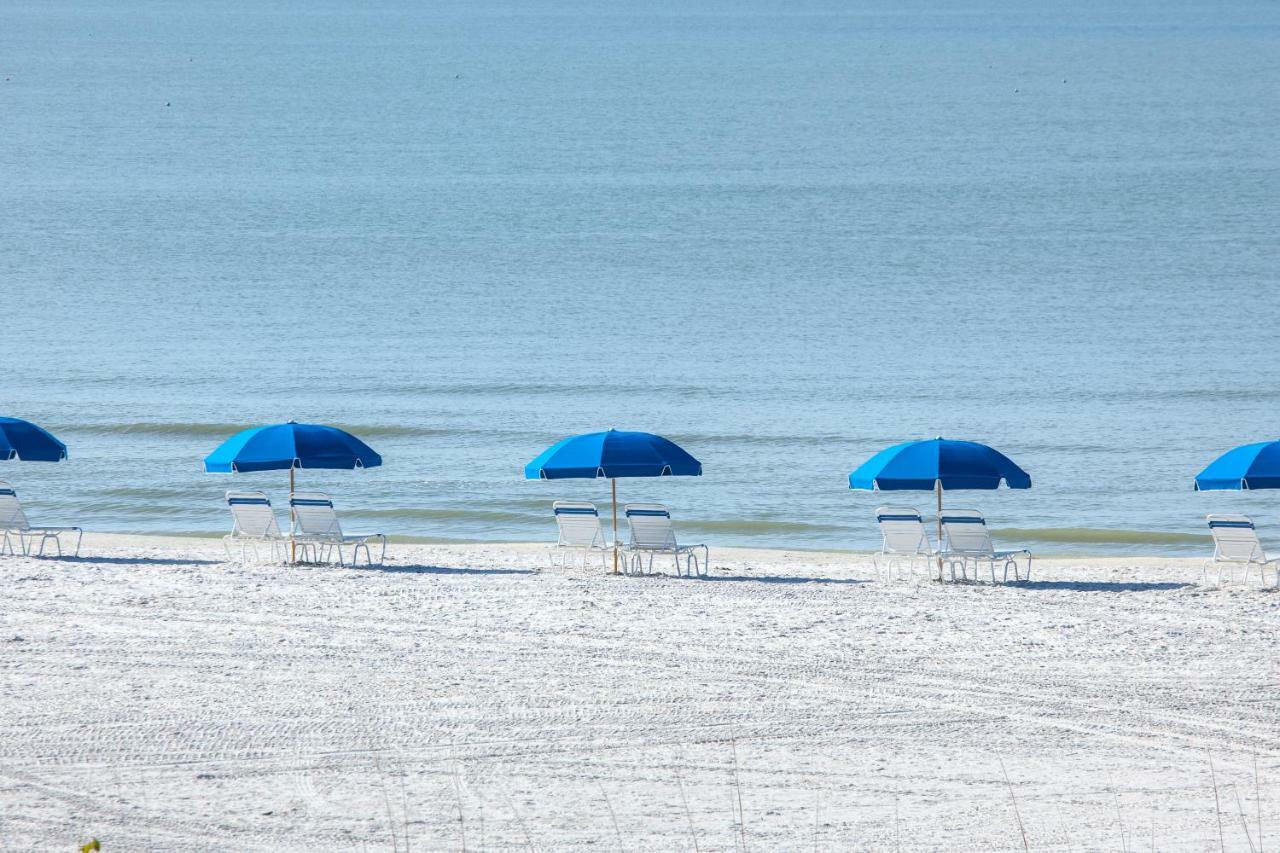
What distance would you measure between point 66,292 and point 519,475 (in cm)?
2233

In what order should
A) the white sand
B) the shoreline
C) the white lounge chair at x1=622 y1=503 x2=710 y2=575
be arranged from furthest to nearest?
the shoreline < the white lounge chair at x1=622 y1=503 x2=710 y2=575 < the white sand

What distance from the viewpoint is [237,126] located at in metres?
81.1

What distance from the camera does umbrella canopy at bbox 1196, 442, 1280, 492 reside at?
1388 cm

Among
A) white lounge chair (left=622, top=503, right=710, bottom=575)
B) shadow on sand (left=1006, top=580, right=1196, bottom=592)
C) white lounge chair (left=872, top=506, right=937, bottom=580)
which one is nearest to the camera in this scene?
shadow on sand (left=1006, top=580, right=1196, bottom=592)

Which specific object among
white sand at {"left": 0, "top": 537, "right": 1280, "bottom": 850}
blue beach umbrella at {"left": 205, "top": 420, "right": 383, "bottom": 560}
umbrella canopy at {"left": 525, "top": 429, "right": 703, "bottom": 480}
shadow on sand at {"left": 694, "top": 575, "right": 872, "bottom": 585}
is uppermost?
blue beach umbrella at {"left": 205, "top": 420, "right": 383, "bottom": 560}

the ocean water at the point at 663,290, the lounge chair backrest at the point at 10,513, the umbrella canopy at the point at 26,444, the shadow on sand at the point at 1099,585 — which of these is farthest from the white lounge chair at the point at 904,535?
the lounge chair backrest at the point at 10,513

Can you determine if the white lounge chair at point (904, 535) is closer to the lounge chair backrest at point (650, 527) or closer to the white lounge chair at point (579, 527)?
the lounge chair backrest at point (650, 527)

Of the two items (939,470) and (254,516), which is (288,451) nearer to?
(254,516)

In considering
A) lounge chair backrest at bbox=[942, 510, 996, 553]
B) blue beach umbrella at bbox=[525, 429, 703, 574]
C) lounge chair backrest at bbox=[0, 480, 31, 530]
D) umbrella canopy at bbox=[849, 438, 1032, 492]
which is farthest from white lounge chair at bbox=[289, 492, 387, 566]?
lounge chair backrest at bbox=[942, 510, 996, 553]

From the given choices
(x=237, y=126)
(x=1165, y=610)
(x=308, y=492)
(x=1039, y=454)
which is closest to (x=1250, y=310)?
(x=1039, y=454)

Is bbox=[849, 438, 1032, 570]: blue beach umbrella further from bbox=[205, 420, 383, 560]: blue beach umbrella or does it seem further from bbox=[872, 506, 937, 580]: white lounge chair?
bbox=[205, 420, 383, 560]: blue beach umbrella

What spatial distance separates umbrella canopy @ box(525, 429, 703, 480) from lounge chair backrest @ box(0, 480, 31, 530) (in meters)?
4.89

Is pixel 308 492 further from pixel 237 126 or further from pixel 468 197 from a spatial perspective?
pixel 237 126

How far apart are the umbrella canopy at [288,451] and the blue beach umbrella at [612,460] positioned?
1.49 metres
